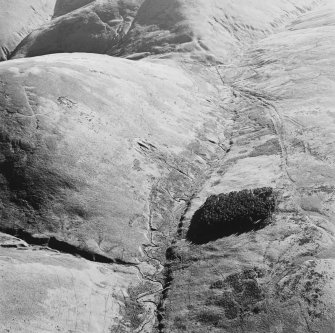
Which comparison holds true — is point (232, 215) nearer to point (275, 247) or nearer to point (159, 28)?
point (275, 247)

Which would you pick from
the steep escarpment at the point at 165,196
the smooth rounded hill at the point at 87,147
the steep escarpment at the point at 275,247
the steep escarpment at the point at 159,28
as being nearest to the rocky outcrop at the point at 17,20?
the steep escarpment at the point at 159,28

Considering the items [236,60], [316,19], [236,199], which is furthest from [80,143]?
[316,19]

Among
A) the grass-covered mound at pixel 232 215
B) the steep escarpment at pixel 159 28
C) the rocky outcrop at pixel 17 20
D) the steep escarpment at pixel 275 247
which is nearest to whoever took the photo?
the steep escarpment at pixel 275 247

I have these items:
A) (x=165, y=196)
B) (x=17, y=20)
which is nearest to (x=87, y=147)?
(x=165, y=196)

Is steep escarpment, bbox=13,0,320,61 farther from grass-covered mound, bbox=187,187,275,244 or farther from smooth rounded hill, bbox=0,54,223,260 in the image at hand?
grass-covered mound, bbox=187,187,275,244

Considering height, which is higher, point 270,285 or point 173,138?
point 173,138

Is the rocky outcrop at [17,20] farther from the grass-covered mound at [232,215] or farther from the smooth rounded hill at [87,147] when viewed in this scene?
the grass-covered mound at [232,215]

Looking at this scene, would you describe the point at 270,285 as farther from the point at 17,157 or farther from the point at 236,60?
the point at 236,60
